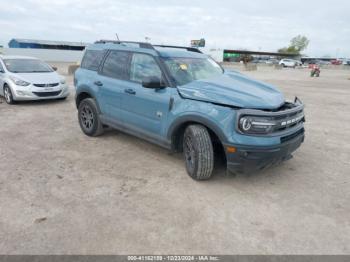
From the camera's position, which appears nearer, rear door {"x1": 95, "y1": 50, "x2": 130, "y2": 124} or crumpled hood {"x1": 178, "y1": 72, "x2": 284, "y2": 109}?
crumpled hood {"x1": 178, "y1": 72, "x2": 284, "y2": 109}

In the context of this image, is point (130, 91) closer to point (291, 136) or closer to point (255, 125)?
point (255, 125)

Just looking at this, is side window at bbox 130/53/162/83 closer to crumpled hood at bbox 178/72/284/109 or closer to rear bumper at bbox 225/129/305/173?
crumpled hood at bbox 178/72/284/109

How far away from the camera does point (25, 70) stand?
359 inches

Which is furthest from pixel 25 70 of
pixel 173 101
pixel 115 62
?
pixel 173 101

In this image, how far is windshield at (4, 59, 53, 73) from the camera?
9.02 meters

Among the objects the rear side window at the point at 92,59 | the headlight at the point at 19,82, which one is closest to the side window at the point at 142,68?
the rear side window at the point at 92,59

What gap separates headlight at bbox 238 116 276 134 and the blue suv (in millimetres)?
12

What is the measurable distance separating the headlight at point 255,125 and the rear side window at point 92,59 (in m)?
3.24

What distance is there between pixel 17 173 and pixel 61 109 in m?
4.54

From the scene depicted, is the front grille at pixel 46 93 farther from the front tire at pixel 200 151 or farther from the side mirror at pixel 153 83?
the front tire at pixel 200 151

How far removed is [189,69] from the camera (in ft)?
14.5

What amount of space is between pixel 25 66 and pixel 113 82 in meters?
5.95

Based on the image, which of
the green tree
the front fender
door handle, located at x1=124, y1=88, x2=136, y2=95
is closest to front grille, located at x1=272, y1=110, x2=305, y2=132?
the front fender

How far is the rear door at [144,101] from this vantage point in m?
4.16
